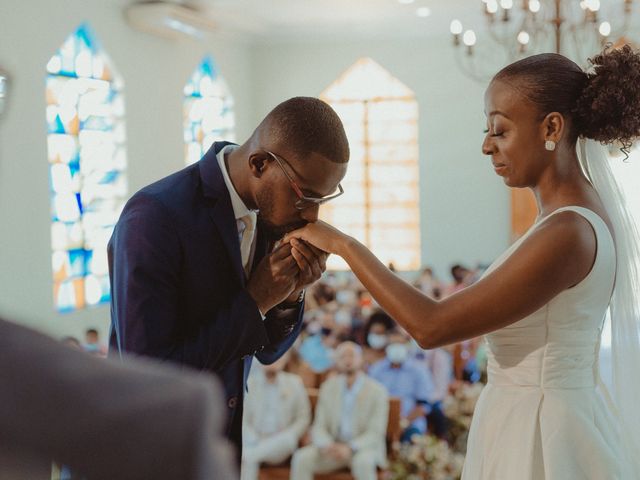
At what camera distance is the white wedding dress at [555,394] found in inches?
79.2

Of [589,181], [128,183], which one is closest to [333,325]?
[128,183]

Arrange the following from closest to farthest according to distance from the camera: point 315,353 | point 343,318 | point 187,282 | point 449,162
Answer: point 187,282
point 315,353
point 343,318
point 449,162

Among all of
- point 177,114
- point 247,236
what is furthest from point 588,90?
point 177,114

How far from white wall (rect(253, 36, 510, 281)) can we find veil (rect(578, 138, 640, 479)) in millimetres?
12876

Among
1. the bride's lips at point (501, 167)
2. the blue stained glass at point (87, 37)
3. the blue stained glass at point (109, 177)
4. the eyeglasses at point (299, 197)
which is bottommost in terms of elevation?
the eyeglasses at point (299, 197)

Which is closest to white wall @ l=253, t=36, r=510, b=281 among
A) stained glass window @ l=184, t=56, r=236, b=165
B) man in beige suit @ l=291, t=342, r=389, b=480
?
stained glass window @ l=184, t=56, r=236, b=165

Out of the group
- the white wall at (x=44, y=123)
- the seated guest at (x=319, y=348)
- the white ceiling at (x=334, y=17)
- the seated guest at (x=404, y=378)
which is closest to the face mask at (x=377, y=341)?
the seated guest at (x=404, y=378)

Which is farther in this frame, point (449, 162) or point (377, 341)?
point (449, 162)

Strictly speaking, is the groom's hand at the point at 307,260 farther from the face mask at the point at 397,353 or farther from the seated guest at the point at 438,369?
the face mask at the point at 397,353

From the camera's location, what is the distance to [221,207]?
200cm

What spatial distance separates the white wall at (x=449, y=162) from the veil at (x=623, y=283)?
42.2ft

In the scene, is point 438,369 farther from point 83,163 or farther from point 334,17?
point 334,17

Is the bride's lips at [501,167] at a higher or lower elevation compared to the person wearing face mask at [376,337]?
higher

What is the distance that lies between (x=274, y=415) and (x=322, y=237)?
4.68 metres
